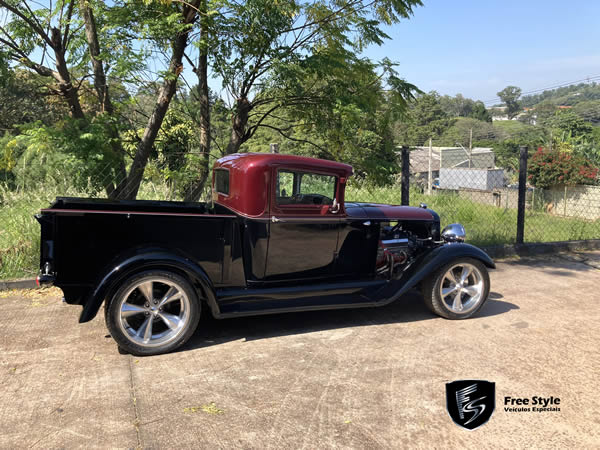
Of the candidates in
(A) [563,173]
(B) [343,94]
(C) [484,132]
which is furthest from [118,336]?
(C) [484,132]

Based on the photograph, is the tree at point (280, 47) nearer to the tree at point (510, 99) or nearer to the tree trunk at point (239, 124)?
the tree trunk at point (239, 124)

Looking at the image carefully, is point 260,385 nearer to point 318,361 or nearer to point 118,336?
point 318,361

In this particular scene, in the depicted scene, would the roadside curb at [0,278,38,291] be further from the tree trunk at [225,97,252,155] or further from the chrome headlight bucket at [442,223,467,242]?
the chrome headlight bucket at [442,223,467,242]

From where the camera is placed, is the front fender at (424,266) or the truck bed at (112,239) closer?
the truck bed at (112,239)

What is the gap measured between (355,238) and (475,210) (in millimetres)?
7132

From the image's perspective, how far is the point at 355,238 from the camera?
4.46 meters

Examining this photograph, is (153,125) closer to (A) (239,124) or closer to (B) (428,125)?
(A) (239,124)

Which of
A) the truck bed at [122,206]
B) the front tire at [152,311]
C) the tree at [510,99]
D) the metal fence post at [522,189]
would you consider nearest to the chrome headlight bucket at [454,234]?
the truck bed at [122,206]

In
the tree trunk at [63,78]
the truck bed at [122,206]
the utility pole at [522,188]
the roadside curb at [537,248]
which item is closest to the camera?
the truck bed at [122,206]

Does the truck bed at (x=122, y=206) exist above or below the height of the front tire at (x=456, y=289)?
above

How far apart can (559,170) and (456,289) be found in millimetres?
19449

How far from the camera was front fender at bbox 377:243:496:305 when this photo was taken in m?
4.46

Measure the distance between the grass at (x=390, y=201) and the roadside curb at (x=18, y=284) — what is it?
6.7 inches

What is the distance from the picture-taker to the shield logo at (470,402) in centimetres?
284
